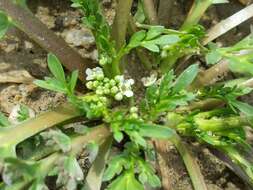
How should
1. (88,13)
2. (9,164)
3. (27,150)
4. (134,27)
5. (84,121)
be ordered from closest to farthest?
(9,164)
(27,150)
(88,13)
(84,121)
(134,27)

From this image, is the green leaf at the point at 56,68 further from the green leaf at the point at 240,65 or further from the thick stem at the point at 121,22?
the green leaf at the point at 240,65

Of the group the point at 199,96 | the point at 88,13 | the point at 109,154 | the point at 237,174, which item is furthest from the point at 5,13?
the point at 237,174

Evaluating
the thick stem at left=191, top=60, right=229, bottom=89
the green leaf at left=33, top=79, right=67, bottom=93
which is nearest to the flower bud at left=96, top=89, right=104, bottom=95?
the green leaf at left=33, top=79, right=67, bottom=93

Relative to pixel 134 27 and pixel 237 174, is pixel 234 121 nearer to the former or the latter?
pixel 237 174

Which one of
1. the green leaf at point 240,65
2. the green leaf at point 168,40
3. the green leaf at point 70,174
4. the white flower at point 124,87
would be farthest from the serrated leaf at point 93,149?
the green leaf at point 240,65

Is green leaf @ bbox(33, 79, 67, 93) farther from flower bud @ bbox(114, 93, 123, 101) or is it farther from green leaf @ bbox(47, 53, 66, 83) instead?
flower bud @ bbox(114, 93, 123, 101)

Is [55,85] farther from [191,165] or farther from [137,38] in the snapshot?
[191,165]
